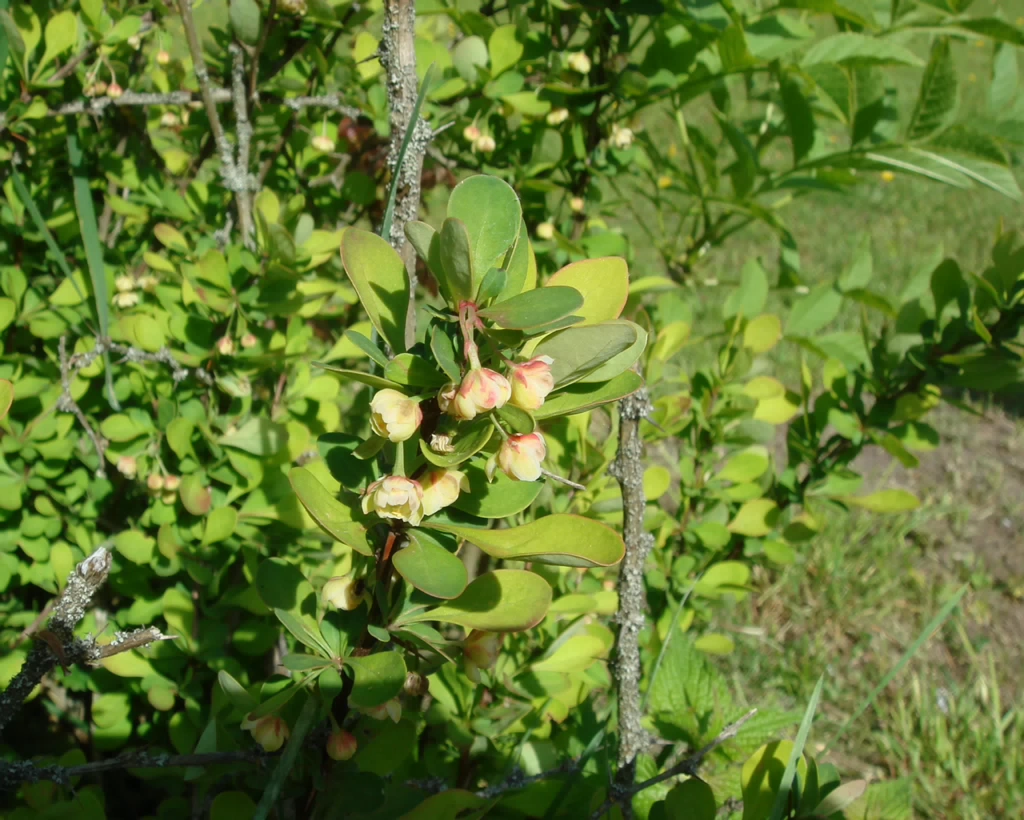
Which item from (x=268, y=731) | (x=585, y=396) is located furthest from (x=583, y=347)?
(x=268, y=731)

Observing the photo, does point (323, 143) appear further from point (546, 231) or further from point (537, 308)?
point (537, 308)

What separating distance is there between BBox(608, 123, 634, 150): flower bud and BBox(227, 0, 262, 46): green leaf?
0.48 metres

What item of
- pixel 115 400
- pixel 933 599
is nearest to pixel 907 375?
pixel 115 400

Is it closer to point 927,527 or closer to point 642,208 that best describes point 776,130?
point 927,527

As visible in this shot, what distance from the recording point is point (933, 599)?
6.61ft

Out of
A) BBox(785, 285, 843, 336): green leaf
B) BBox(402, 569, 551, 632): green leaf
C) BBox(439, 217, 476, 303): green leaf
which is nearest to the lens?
BBox(439, 217, 476, 303): green leaf

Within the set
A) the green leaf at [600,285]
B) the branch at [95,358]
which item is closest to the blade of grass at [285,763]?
the green leaf at [600,285]

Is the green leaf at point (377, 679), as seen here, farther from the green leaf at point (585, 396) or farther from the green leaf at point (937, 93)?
the green leaf at point (937, 93)

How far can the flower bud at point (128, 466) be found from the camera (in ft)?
3.12

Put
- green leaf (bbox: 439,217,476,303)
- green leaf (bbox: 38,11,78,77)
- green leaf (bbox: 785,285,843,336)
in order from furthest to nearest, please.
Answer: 1. green leaf (bbox: 785,285,843,336)
2. green leaf (bbox: 38,11,78,77)
3. green leaf (bbox: 439,217,476,303)

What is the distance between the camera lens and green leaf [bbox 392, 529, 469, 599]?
49 cm

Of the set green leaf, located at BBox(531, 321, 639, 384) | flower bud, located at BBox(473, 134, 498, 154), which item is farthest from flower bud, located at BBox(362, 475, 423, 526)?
flower bud, located at BBox(473, 134, 498, 154)

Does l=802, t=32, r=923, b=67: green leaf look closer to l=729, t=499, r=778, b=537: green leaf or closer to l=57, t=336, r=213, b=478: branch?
l=729, t=499, r=778, b=537: green leaf

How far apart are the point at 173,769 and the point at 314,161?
860 millimetres
